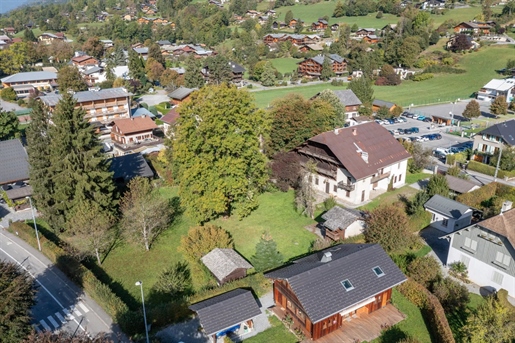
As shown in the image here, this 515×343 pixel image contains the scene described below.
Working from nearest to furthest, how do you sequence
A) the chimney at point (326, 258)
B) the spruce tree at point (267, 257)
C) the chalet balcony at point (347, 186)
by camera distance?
1. the chimney at point (326, 258)
2. the spruce tree at point (267, 257)
3. the chalet balcony at point (347, 186)

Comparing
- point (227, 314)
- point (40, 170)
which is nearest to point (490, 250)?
point (227, 314)

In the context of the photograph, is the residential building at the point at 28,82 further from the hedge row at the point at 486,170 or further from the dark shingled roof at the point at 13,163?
the hedge row at the point at 486,170

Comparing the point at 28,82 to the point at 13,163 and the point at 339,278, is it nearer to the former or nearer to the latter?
the point at 13,163

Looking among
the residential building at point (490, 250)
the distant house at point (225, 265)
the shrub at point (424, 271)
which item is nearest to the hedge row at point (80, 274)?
the distant house at point (225, 265)

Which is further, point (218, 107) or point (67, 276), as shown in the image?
point (218, 107)

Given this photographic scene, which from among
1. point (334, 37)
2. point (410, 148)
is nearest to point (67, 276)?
point (410, 148)

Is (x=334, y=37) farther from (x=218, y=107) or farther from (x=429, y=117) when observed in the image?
(x=218, y=107)
